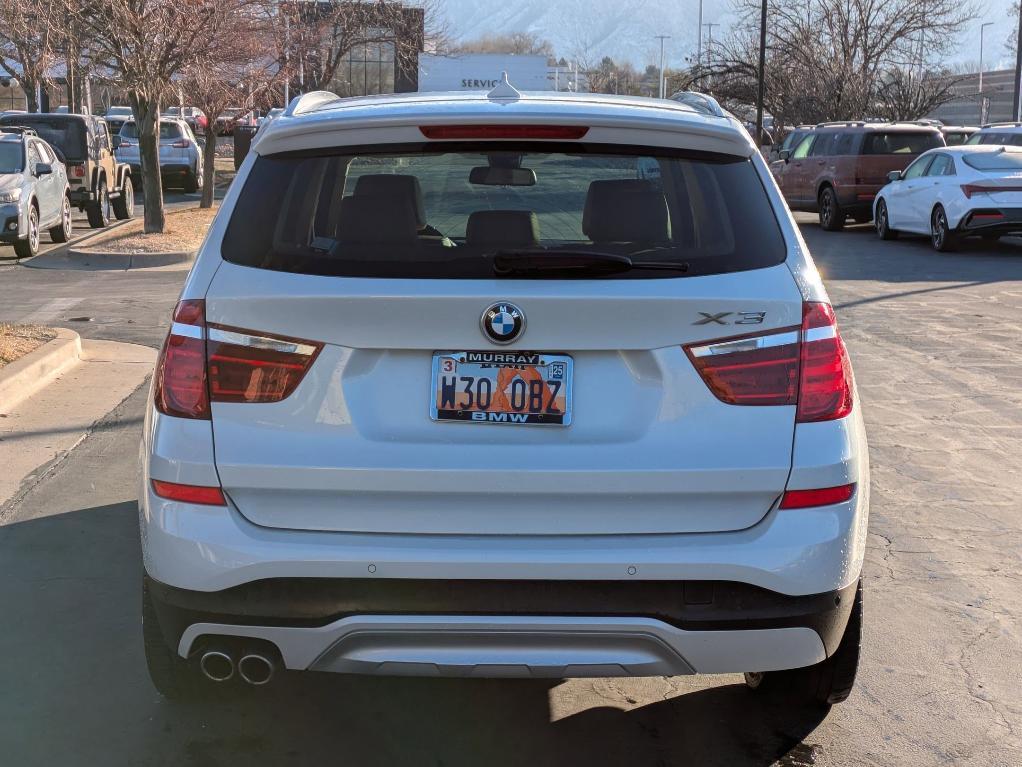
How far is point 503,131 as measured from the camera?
11.7 ft

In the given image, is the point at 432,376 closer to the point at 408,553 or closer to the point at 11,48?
the point at 408,553

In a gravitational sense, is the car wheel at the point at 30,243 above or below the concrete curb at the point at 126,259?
above

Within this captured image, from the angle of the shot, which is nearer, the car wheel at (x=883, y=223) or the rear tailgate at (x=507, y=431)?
the rear tailgate at (x=507, y=431)

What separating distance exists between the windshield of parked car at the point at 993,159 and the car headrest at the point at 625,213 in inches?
706

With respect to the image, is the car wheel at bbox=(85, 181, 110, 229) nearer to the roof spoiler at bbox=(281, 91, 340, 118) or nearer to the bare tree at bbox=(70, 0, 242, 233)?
the bare tree at bbox=(70, 0, 242, 233)

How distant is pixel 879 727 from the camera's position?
4090 millimetres

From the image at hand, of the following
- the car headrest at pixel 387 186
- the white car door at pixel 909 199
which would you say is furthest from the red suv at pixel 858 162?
the car headrest at pixel 387 186

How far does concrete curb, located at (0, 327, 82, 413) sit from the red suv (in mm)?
17044

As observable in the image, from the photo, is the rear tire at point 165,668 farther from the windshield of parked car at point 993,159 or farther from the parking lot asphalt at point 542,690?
the windshield of parked car at point 993,159

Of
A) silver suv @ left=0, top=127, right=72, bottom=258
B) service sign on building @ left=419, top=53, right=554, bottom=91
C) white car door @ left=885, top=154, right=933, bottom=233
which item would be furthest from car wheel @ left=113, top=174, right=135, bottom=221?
service sign on building @ left=419, top=53, right=554, bottom=91

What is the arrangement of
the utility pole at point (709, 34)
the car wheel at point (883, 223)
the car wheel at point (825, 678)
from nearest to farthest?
the car wheel at point (825, 678)
the car wheel at point (883, 223)
the utility pole at point (709, 34)

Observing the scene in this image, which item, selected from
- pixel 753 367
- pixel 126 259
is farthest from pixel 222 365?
pixel 126 259

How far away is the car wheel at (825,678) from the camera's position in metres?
3.81

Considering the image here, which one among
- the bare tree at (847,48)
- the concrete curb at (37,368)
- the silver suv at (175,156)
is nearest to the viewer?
the concrete curb at (37,368)
